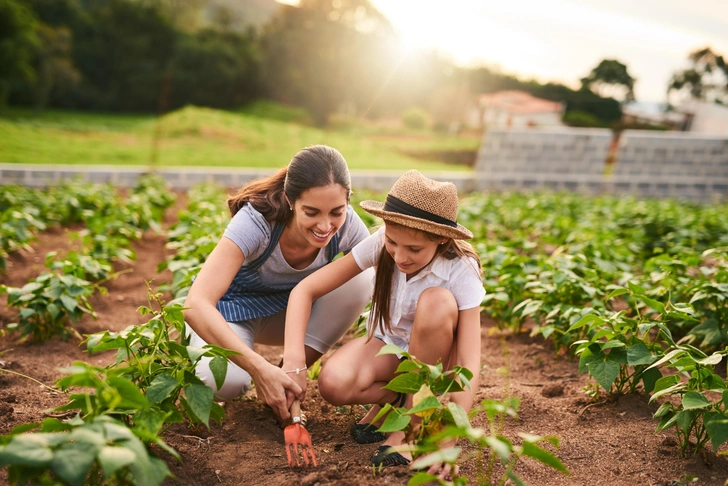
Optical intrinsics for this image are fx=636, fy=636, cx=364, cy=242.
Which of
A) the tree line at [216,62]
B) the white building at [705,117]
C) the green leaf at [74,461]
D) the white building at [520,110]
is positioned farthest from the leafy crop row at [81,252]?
the tree line at [216,62]

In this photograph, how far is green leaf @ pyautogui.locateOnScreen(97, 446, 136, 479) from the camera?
1.06 metres

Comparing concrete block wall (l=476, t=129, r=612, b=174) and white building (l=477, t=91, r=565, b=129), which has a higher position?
white building (l=477, t=91, r=565, b=129)

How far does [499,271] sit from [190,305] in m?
1.66

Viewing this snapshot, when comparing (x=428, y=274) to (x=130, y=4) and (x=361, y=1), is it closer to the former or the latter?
(x=361, y=1)

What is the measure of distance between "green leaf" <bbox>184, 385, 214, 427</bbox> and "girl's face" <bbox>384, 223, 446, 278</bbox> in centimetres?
67

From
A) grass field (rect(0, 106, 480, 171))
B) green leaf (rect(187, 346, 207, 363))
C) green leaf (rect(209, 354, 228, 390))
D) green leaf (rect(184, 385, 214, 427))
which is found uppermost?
green leaf (rect(187, 346, 207, 363))

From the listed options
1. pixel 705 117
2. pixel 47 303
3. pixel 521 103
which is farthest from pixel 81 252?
pixel 705 117

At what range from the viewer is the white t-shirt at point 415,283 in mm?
1938

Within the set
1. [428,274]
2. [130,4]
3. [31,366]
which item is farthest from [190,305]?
[130,4]

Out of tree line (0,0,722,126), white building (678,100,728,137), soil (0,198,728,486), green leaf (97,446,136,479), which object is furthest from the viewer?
tree line (0,0,722,126)

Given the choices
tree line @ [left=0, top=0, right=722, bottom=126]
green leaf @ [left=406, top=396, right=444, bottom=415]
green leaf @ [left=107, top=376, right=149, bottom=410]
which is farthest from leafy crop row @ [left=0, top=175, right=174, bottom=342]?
tree line @ [left=0, top=0, right=722, bottom=126]

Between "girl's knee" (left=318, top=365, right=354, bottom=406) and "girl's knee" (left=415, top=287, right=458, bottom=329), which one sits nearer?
"girl's knee" (left=415, top=287, right=458, bottom=329)

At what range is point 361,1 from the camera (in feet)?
58.9

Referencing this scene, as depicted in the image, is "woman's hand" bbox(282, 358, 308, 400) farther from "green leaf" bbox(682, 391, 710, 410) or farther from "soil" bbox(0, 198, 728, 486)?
"green leaf" bbox(682, 391, 710, 410)
